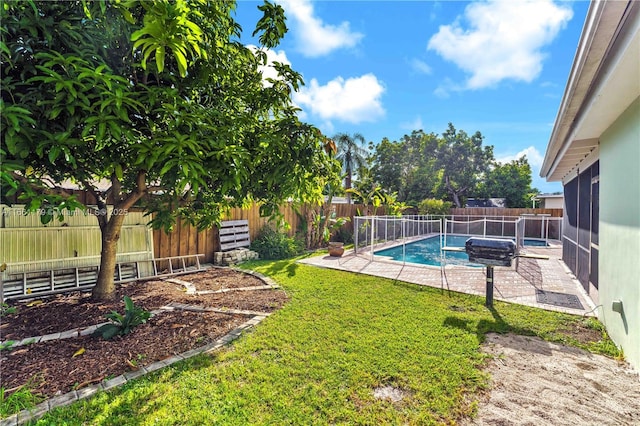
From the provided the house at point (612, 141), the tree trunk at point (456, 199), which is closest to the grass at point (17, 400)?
the house at point (612, 141)

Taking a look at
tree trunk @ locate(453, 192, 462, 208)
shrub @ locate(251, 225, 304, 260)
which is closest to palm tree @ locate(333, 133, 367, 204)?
tree trunk @ locate(453, 192, 462, 208)

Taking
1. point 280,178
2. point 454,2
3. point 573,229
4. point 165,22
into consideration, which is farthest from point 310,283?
point 573,229

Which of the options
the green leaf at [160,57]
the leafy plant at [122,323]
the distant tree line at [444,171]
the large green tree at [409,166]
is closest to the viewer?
the green leaf at [160,57]

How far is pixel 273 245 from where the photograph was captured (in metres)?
10.4

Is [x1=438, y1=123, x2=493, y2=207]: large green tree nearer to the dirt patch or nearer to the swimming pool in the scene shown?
the swimming pool

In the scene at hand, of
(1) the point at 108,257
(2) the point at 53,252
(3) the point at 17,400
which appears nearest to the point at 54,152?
(3) the point at 17,400

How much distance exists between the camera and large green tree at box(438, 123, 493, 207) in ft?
96.1

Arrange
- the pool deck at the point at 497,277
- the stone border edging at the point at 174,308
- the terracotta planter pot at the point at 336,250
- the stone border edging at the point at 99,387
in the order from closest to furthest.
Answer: the stone border edging at the point at 99,387, the stone border edging at the point at 174,308, the pool deck at the point at 497,277, the terracotta planter pot at the point at 336,250

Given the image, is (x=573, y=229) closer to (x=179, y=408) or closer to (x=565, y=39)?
(x=565, y=39)

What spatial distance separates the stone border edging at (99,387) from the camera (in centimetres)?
235

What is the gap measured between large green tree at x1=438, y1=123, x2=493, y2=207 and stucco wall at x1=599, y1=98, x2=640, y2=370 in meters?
26.3

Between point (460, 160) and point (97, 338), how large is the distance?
32.4 meters

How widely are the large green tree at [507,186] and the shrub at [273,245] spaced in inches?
1014

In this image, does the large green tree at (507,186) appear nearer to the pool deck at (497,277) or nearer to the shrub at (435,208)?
the shrub at (435,208)
